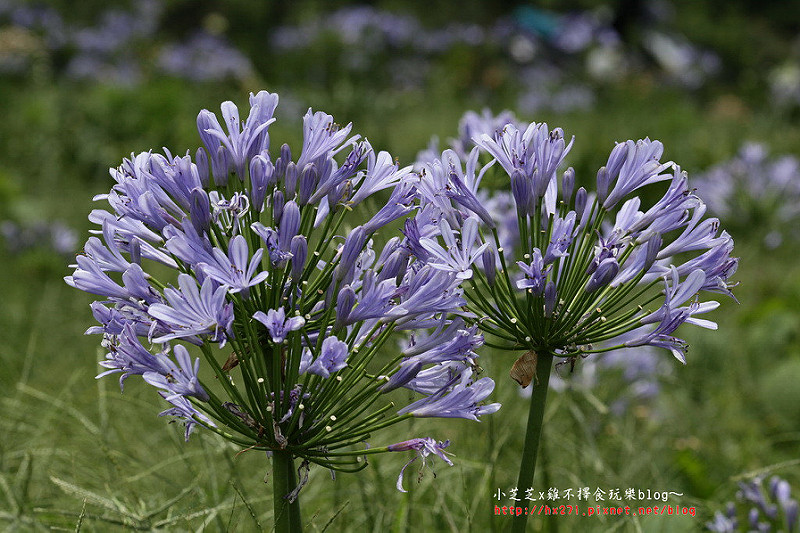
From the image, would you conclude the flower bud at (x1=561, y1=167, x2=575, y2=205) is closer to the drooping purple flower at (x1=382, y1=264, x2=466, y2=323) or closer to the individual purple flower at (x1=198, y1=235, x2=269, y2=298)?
the drooping purple flower at (x1=382, y1=264, x2=466, y2=323)

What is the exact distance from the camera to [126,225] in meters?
1.88

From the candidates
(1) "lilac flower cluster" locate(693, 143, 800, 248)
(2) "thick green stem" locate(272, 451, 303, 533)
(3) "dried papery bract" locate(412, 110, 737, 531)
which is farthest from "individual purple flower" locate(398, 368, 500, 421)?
(1) "lilac flower cluster" locate(693, 143, 800, 248)

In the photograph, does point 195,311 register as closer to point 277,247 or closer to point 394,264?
point 277,247

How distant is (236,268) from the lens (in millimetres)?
1641

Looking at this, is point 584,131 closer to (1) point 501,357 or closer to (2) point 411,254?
(1) point 501,357

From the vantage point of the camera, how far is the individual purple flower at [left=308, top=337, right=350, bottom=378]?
1.64 meters

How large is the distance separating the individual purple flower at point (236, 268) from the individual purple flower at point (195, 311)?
2 centimetres

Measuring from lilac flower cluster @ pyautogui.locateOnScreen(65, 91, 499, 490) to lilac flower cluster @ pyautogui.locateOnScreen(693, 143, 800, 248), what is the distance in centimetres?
595

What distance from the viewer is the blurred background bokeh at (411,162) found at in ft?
10.7

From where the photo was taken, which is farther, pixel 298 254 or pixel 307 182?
pixel 307 182

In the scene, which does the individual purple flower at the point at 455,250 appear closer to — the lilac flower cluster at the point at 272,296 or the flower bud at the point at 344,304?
the lilac flower cluster at the point at 272,296

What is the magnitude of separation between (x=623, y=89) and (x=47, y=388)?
14.8 m

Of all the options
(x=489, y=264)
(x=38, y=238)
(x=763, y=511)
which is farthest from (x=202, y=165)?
(x=38, y=238)

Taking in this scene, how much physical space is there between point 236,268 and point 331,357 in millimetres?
272
